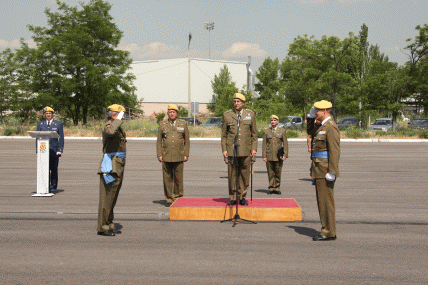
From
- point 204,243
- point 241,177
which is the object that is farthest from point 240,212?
point 204,243

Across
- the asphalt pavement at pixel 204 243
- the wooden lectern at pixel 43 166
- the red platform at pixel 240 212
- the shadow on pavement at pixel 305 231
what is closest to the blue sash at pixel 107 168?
the asphalt pavement at pixel 204 243

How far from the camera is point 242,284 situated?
4480mm

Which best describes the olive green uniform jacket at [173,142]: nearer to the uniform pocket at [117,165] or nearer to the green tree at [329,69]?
the uniform pocket at [117,165]

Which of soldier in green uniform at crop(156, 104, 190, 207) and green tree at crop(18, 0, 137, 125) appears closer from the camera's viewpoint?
soldier in green uniform at crop(156, 104, 190, 207)

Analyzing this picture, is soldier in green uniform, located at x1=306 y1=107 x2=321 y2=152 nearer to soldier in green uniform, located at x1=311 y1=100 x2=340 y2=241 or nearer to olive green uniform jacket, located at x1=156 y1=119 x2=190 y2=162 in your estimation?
soldier in green uniform, located at x1=311 y1=100 x2=340 y2=241

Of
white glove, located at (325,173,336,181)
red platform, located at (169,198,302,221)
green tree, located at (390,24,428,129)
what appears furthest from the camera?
green tree, located at (390,24,428,129)

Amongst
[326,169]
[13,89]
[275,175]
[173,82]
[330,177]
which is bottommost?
[275,175]

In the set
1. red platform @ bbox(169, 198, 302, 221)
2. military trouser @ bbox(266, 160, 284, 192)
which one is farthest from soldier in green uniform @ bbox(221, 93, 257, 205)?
military trouser @ bbox(266, 160, 284, 192)

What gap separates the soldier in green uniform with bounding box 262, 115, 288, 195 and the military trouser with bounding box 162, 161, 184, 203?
2570mm

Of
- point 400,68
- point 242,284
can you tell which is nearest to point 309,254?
point 242,284

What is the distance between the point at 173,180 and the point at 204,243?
302 centimetres

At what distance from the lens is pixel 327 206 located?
20.2 feet

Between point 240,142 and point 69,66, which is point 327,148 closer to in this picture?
point 240,142

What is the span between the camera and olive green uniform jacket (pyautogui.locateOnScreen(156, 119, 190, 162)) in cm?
870
